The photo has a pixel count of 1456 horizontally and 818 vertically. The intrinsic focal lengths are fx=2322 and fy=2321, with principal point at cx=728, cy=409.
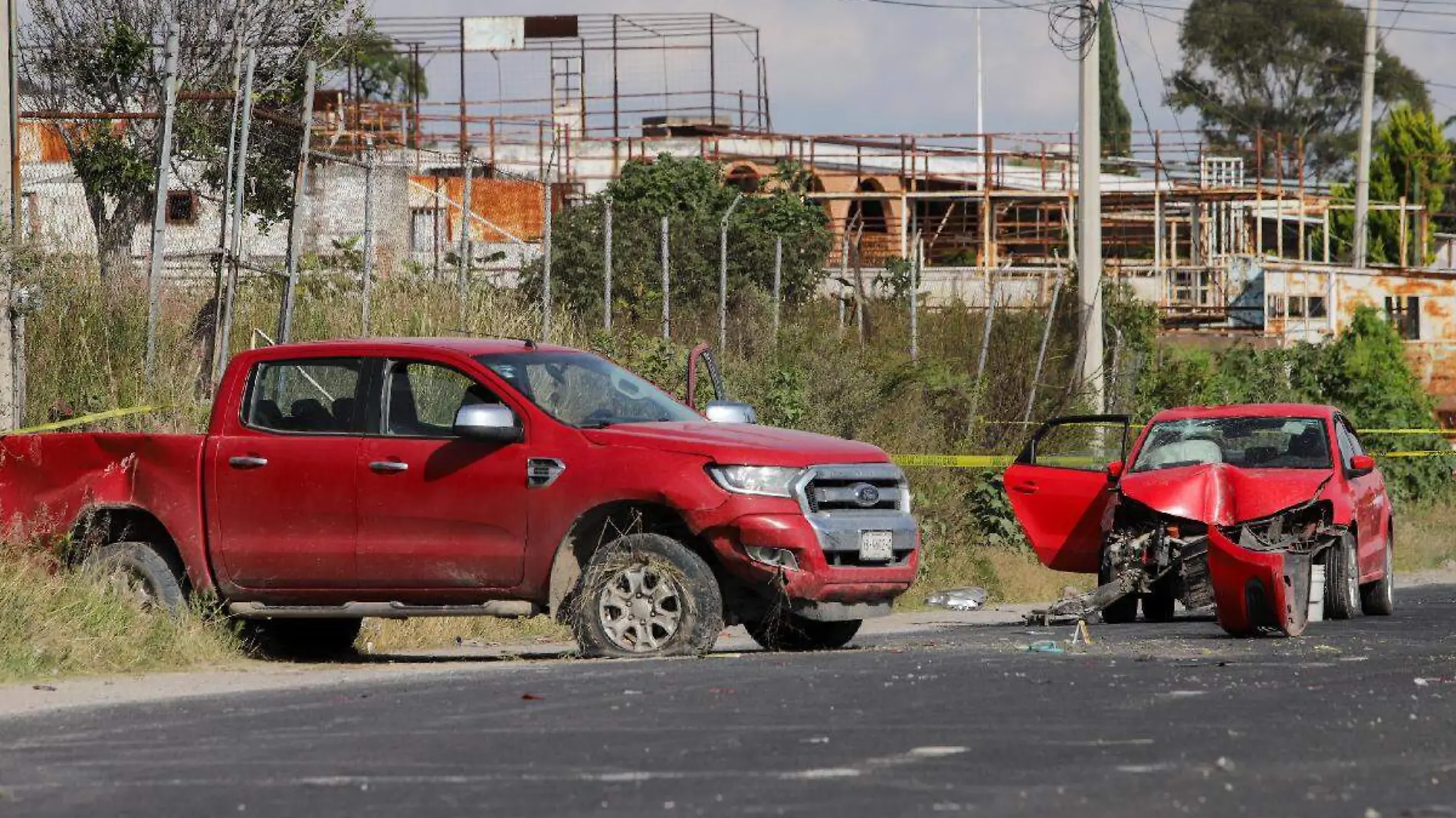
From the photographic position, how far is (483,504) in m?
12.3

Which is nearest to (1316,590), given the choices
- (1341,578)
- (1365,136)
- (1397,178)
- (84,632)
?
(1341,578)

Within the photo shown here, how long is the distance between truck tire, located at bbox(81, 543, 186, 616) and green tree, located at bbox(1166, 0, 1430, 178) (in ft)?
256

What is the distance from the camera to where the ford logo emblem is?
12336mm

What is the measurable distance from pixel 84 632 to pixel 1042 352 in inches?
653

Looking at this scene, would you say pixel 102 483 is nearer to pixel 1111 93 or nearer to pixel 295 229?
pixel 295 229

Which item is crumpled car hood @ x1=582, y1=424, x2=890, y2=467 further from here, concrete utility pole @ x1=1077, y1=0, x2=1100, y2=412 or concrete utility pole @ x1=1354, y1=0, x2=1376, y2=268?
concrete utility pole @ x1=1354, y1=0, x2=1376, y2=268

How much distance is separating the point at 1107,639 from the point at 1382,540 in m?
4.60

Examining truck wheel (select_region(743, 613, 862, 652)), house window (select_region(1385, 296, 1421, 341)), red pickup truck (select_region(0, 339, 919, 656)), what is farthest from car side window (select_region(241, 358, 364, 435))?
house window (select_region(1385, 296, 1421, 341))

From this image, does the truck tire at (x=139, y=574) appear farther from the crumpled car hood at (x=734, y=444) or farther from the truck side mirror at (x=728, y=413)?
the truck side mirror at (x=728, y=413)

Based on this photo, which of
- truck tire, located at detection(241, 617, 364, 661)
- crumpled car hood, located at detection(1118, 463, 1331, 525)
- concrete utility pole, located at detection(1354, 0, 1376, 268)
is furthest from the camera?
concrete utility pole, located at detection(1354, 0, 1376, 268)

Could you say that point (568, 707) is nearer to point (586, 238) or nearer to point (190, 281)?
point (190, 281)

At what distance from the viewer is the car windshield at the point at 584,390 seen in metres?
12.5

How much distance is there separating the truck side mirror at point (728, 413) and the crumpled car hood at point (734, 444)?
0.50m

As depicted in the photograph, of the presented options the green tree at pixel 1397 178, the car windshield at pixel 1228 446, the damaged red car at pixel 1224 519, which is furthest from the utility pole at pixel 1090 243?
the green tree at pixel 1397 178
